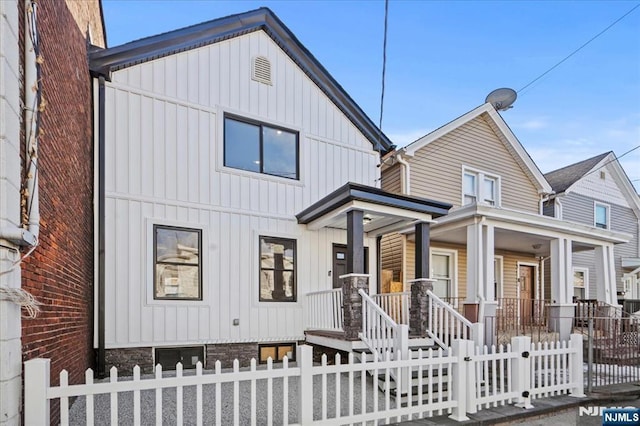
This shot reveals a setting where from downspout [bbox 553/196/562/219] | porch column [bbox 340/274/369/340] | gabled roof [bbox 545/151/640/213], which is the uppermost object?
gabled roof [bbox 545/151/640/213]

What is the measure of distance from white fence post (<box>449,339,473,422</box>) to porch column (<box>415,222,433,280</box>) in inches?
108

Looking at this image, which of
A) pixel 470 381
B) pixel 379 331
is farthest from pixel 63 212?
pixel 470 381

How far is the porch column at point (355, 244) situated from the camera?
23.0ft

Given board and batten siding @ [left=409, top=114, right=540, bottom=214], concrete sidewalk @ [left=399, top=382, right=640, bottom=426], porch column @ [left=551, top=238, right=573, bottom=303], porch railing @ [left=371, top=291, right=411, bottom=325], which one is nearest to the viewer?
concrete sidewalk @ [left=399, top=382, right=640, bottom=426]

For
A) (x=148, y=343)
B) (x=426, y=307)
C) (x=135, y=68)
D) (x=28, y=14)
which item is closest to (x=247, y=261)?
(x=148, y=343)

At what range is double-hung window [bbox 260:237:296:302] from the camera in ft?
27.6

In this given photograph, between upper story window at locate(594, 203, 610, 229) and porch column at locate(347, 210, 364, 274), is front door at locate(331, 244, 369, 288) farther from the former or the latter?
upper story window at locate(594, 203, 610, 229)

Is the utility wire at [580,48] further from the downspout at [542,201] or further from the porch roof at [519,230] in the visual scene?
the porch roof at [519,230]

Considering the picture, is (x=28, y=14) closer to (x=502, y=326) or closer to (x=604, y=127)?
(x=502, y=326)

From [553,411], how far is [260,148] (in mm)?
6975

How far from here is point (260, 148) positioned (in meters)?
8.69

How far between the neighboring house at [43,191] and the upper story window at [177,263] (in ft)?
4.21

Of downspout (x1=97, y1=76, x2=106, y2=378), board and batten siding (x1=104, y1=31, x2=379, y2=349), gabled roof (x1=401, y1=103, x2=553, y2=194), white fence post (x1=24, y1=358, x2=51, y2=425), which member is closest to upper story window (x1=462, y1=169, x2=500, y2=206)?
gabled roof (x1=401, y1=103, x2=553, y2=194)

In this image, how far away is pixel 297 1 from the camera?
11.7 m
